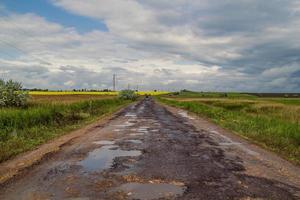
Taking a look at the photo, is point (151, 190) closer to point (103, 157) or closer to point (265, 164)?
point (103, 157)

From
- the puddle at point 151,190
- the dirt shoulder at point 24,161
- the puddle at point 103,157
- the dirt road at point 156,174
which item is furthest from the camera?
the puddle at point 103,157

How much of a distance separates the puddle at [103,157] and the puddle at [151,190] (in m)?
1.87

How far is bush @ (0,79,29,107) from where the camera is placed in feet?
79.0

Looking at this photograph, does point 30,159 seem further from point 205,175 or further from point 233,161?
point 233,161

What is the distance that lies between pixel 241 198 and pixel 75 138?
31.3 feet

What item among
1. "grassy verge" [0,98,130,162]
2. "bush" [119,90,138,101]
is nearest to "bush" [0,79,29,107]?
"grassy verge" [0,98,130,162]

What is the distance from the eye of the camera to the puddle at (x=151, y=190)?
20.2ft

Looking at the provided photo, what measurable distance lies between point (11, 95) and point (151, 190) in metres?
20.3

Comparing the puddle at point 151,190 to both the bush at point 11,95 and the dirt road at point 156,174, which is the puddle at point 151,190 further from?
the bush at point 11,95

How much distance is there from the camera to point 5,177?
740cm

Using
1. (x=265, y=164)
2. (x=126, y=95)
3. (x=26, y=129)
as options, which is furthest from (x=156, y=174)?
(x=126, y=95)

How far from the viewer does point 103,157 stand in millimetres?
10141

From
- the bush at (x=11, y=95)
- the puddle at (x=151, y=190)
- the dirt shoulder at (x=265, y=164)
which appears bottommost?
the dirt shoulder at (x=265, y=164)

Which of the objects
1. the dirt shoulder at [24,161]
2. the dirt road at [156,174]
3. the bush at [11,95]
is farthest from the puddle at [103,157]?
the bush at [11,95]
